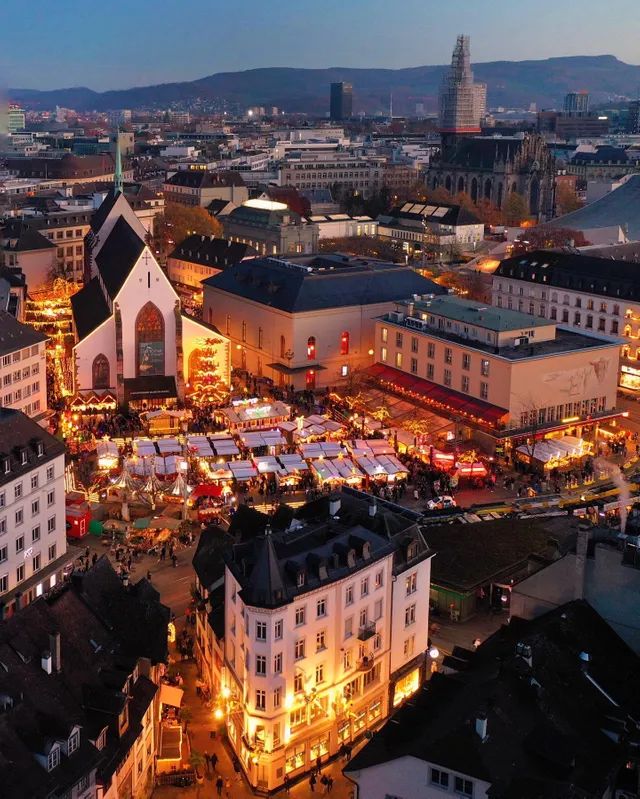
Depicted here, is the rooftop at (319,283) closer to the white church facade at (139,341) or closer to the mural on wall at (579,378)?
the white church facade at (139,341)

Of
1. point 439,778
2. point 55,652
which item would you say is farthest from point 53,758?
point 439,778

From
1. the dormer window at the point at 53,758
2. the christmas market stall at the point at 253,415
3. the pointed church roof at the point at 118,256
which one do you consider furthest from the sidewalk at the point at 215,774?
the pointed church roof at the point at 118,256

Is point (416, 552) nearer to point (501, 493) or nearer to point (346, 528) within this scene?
point (346, 528)

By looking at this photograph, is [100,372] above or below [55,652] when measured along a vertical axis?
below

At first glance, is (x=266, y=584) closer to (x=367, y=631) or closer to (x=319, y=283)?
(x=367, y=631)

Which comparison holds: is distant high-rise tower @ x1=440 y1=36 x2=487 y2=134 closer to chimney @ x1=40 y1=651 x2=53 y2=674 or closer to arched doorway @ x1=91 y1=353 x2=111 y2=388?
arched doorway @ x1=91 y1=353 x2=111 y2=388

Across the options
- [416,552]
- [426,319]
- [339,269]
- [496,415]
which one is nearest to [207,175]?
[339,269]
